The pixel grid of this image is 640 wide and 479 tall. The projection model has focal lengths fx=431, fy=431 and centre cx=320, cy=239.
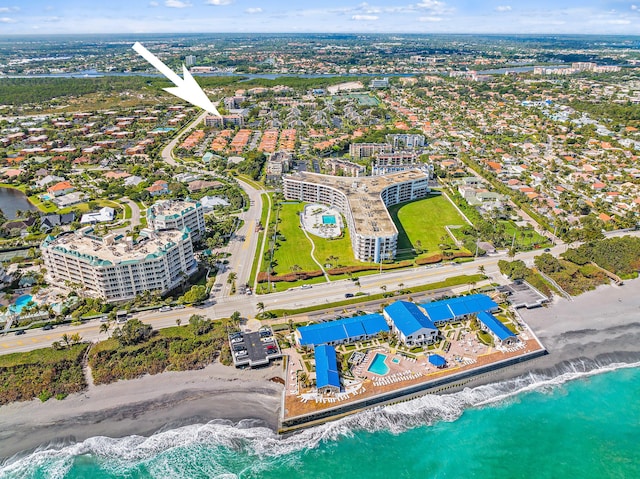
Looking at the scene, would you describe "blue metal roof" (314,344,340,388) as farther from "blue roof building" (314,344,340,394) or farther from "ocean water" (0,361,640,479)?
"ocean water" (0,361,640,479)

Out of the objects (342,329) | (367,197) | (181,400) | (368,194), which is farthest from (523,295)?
(181,400)

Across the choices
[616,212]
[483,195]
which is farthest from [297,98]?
[616,212]

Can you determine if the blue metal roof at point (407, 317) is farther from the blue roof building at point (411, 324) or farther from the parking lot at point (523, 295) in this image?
the parking lot at point (523, 295)

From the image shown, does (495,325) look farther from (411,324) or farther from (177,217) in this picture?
(177,217)

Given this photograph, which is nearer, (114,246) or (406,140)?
(114,246)

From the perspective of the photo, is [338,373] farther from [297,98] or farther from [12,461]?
[297,98]
